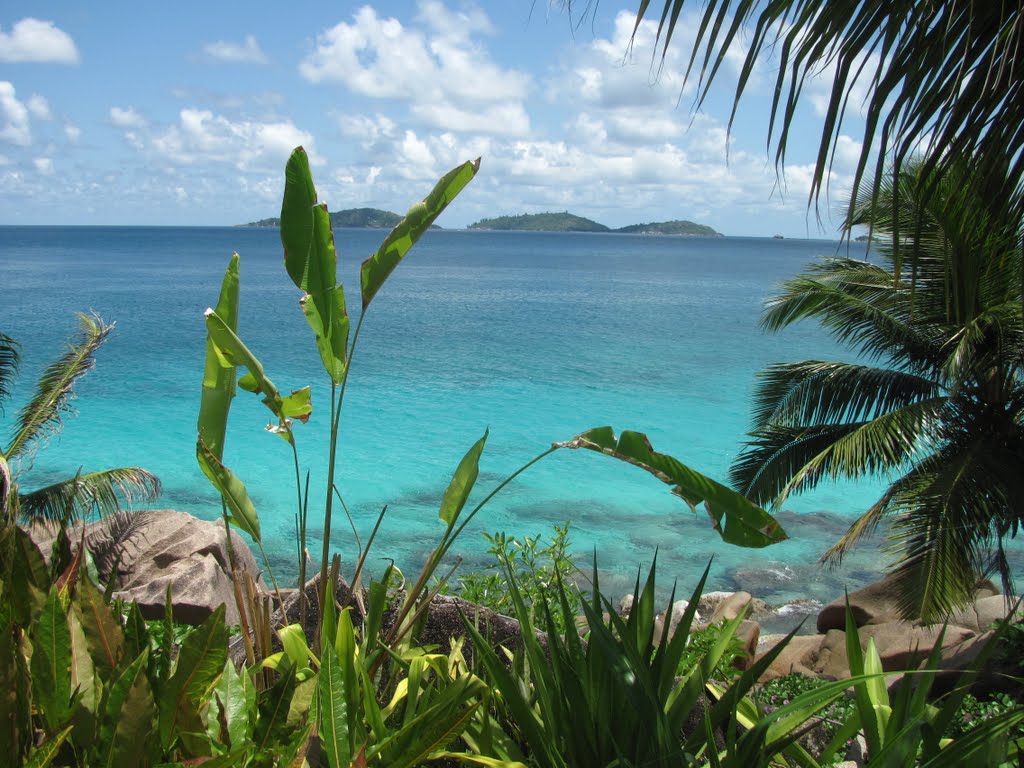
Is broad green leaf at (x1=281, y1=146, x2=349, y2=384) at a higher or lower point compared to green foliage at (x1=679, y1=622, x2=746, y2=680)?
higher

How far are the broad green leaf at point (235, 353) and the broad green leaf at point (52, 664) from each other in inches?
46.8

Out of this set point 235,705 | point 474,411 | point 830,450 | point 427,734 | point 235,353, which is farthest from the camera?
point 474,411

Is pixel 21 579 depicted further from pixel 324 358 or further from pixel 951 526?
pixel 951 526

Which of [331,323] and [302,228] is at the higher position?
[302,228]

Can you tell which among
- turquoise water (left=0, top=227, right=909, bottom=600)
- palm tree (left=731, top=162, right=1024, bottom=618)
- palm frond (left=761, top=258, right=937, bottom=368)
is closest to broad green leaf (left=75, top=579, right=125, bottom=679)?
turquoise water (left=0, top=227, right=909, bottom=600)

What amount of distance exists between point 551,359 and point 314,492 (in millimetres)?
14163

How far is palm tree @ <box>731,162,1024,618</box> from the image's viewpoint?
773 centimetres

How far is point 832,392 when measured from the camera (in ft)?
30.6

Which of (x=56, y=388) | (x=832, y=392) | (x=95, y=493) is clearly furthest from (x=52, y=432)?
(x=832, y=392)

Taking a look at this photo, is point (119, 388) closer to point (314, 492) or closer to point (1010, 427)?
point (314, 492)

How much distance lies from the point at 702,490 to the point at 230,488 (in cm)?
165

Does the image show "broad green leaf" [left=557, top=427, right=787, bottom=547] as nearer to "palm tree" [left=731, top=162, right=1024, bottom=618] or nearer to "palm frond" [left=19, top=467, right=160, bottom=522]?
"palm tree" [left=731, top=162, right=1024, bottom=618]

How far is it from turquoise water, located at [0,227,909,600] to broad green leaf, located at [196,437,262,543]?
177 inches

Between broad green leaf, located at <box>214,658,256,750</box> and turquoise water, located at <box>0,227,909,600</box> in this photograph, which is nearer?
broad green leaf, located at <box>214,658,256,750</box>
